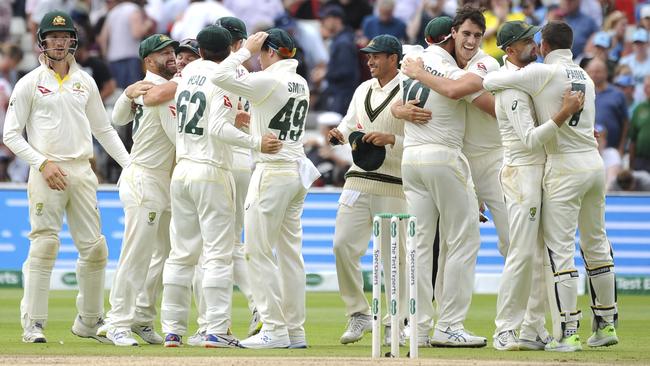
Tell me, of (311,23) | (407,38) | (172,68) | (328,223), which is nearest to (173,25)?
(311,23)

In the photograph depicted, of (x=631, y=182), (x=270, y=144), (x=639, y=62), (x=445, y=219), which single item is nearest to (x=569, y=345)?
(x=445, y=219)

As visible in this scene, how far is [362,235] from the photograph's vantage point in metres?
10.6

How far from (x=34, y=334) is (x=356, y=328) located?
258 cm

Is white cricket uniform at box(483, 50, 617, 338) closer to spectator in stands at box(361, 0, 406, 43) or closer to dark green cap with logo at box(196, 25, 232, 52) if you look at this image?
dark green cap with logo at box(196, 25, 232, 52)

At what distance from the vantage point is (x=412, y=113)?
9.90 meters

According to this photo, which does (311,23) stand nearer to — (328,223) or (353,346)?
(328,223)

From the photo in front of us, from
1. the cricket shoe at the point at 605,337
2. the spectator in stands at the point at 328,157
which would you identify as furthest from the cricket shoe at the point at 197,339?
the spectator in stands at the point at 328,157

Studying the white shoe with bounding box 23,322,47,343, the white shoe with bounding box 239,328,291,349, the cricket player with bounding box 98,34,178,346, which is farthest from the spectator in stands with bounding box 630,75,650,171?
the white shoe with bounding box 23,322,47,343

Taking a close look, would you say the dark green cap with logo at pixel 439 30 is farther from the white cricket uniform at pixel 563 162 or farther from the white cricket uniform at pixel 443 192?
the white cricket uniform at pixel 563 162

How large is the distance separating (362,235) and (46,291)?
102 inches

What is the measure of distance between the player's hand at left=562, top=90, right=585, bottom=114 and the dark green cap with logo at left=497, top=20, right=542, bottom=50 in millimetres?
599

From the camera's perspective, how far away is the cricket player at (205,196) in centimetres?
984

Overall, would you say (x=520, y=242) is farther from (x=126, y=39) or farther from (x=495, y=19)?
(x=126, y=39)

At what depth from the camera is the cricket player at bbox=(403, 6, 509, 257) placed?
Answer: 9.79 meters
